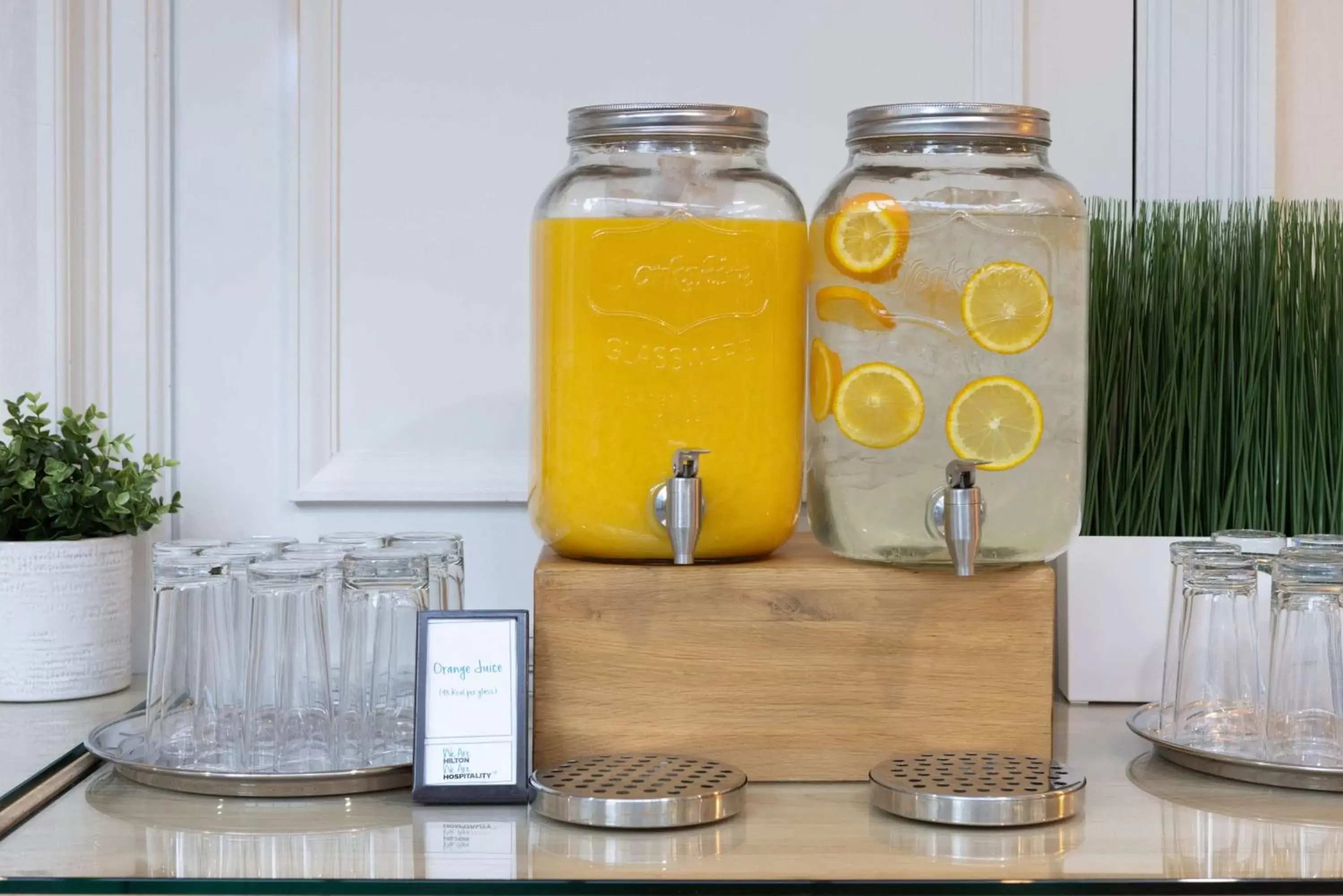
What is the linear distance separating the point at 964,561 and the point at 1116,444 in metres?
0.42

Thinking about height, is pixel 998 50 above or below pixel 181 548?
above

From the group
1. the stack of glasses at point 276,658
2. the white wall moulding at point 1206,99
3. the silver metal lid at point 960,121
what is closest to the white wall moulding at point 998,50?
the white wall moulding at point 1206,99

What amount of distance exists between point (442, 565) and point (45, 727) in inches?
14.1

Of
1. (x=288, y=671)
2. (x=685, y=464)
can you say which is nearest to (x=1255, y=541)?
(x=685, y=464)

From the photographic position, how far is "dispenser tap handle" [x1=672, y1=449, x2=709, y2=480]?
2.77ft

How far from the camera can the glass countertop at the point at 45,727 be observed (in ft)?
3.02

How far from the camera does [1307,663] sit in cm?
90

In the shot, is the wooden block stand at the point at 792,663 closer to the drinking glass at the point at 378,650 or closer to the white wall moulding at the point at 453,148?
the drinking glass at the point at 378,650

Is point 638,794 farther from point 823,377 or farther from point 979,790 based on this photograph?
point 823,377

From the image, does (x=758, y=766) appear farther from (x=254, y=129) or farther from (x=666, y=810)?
(x=254, y=129)

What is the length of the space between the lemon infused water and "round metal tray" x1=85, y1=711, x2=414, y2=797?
0.35 m

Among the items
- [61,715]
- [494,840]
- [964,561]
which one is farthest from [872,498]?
[61,715]

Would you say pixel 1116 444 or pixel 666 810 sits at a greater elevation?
pixel 1116 444

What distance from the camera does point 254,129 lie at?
1276 millimetres
